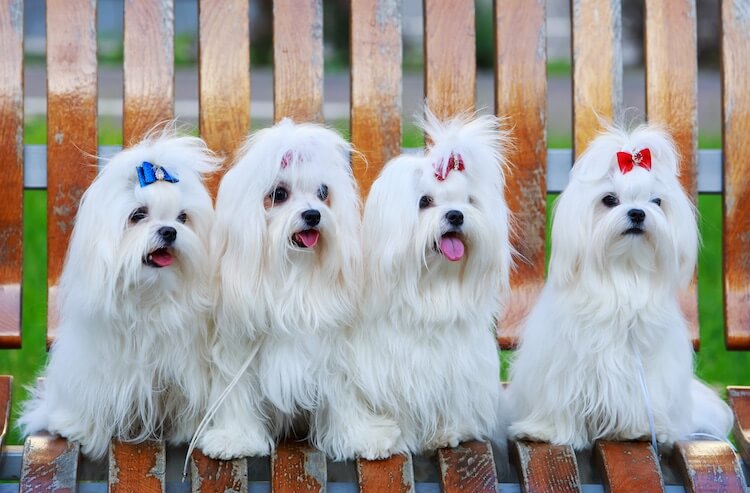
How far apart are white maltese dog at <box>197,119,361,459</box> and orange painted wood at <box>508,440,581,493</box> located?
1.91 ft

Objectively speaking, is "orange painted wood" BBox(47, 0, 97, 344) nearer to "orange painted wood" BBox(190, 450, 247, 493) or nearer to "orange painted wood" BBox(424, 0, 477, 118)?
"orange painted wood" BBox(190, 450, 247, 493)

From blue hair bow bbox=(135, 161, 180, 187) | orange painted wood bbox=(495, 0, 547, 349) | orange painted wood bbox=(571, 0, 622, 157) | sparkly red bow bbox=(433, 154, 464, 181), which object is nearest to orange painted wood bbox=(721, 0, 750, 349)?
orange painted wood bbox=(571, 0, 622, 157)

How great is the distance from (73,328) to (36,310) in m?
2.71

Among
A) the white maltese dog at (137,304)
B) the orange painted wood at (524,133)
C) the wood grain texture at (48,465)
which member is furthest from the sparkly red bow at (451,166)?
the wood grain texture at (48,465)

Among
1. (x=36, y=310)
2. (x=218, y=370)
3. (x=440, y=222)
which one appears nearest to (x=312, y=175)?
(x=440, y=222)

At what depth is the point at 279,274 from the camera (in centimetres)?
358

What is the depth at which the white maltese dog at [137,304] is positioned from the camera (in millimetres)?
3512

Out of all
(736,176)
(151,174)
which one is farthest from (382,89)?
(736,176)

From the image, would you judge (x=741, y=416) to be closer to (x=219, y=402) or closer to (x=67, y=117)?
(x=219, y=402)

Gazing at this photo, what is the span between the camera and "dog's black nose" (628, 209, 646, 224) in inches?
141

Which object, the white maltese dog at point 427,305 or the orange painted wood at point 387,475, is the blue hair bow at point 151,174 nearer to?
the white maltese dog at point 427,305

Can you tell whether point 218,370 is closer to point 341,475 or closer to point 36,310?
point 341,475

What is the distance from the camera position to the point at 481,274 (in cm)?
366

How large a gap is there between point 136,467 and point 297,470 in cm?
43
